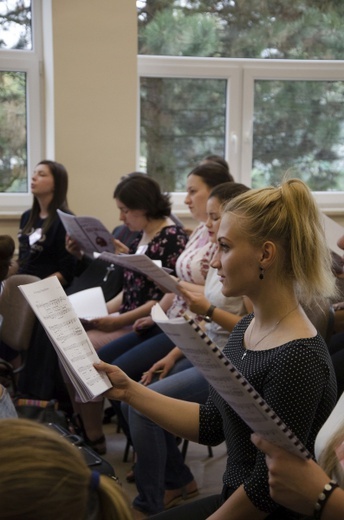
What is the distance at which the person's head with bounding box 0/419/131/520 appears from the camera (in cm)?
91

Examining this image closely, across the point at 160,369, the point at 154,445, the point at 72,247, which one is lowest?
the point at 154,445

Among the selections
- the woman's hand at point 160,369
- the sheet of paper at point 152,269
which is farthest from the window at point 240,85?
the woman's hand at point 160,369

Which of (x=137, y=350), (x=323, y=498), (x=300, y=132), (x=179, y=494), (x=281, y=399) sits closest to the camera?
(x=323, y=498)

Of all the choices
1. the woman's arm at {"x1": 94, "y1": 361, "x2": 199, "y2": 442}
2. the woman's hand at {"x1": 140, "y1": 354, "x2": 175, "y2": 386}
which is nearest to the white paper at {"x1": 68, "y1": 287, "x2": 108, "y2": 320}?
the woman's hand at {"x1": 140, "y1": 354, "x2": 175, "y2": 386}

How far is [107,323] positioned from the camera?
3.45m

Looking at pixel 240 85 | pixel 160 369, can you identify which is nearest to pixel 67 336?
pixel 160 369

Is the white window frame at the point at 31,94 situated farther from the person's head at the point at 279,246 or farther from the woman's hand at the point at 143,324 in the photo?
the person's head at the point at 279,246

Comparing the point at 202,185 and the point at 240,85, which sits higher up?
the point at 240,85

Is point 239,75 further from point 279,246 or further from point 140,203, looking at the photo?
point 279,246

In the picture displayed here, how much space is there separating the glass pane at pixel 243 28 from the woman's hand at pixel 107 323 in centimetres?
229

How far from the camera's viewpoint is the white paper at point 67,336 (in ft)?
5.02

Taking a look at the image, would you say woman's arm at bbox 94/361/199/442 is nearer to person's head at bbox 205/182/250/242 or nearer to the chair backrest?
person's head at bbox 205/182/250/242

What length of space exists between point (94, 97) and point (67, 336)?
3215 millimetres

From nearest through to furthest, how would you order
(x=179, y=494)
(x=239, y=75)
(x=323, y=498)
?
(x=323, y=498), (x=179, y=494), (x=239, y=75)
